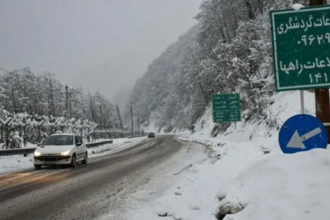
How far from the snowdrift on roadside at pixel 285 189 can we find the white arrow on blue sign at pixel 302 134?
0.71 ft

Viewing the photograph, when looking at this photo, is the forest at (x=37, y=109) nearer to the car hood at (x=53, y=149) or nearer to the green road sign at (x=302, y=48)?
the car hood at (x=53, y=149)

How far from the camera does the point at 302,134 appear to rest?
565cm

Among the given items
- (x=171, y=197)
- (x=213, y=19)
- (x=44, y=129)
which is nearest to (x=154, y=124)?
(x=213, y=19)

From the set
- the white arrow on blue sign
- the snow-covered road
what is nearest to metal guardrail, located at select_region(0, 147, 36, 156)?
the snow-covered road

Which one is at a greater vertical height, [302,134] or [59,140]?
[302,134]

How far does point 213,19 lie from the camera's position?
222ft

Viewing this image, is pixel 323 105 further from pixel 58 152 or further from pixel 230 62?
pixel 230 62

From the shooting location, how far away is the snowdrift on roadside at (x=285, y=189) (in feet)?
15.0

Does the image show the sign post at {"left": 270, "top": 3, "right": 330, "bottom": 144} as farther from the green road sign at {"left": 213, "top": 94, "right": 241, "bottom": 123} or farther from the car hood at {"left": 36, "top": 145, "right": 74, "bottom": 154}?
the green road sign at {"left": 213, "top": 94, "right": 241, "bottom": 123}

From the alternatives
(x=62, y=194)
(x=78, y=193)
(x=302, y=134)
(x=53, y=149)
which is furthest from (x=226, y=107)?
(x=302, y=134)

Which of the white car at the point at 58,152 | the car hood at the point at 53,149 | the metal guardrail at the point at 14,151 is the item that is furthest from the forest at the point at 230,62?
the metal guardrail at the point at 14,151

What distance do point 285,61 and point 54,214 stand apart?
5.43 meters

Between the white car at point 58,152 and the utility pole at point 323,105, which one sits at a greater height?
the utility pole at point 323,105

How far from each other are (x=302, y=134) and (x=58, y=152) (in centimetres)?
1420
